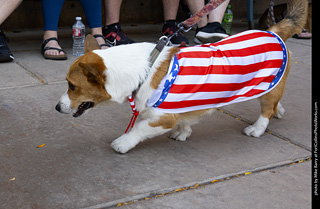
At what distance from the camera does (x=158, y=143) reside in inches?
123

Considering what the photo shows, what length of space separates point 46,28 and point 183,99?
2889mm

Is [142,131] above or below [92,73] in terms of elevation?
below

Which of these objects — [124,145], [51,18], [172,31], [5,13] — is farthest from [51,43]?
[124,145]

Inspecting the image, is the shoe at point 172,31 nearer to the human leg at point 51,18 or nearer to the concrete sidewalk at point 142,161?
the human leg at point 51,18

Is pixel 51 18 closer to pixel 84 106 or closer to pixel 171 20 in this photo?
pixel 171 20

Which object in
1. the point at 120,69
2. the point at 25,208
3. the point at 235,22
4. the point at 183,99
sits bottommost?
the point at 235,22

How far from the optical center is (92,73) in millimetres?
2496

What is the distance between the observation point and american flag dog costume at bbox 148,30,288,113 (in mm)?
2746

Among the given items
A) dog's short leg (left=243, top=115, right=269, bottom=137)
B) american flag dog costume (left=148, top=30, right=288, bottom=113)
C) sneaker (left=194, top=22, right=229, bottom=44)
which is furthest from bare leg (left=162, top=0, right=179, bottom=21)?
dog's short leg (left=243, top=115, right=269, bottom=137)

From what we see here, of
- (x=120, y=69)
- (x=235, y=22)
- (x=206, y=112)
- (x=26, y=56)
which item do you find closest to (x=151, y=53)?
(x=120, y=69)

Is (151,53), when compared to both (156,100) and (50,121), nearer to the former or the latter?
(156,100)

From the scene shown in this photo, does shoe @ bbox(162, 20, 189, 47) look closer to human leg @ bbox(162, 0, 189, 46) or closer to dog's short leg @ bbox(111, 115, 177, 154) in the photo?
human leg @ bbox(162, 0, 189, 46)

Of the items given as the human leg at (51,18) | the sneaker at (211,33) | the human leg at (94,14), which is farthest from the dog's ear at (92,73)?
the sneaker at (211,33)

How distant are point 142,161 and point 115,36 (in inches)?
115
